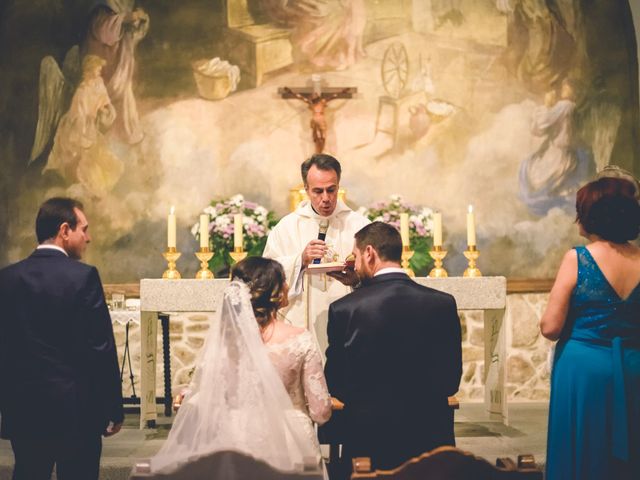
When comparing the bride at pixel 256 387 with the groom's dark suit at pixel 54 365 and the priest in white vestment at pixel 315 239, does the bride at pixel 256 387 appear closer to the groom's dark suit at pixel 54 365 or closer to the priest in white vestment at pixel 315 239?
the groom's dark suit at pixel 54 365

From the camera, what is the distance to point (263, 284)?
3.34 metres

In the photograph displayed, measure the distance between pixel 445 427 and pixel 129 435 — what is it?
10.6ft

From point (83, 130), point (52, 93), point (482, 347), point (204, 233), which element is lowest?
point (482, 347)

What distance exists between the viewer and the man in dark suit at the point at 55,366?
3.55 m

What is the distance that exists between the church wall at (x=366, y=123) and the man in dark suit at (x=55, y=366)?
15.1ft

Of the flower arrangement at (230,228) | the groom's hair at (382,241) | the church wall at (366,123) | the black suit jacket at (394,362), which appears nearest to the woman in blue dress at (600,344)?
the black suit jacket at (394,362)

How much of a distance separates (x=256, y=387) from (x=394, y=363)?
→ 23.2 inches

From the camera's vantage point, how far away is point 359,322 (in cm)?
335

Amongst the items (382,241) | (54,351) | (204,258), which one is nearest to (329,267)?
(382,241)

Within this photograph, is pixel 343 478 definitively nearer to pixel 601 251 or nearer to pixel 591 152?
pixel 601 251

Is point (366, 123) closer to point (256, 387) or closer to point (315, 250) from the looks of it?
point (315, 250)

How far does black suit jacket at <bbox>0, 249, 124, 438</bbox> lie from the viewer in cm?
355

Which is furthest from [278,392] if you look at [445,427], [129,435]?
[129,435]

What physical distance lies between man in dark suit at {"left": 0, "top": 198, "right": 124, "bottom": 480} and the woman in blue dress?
195 cm
